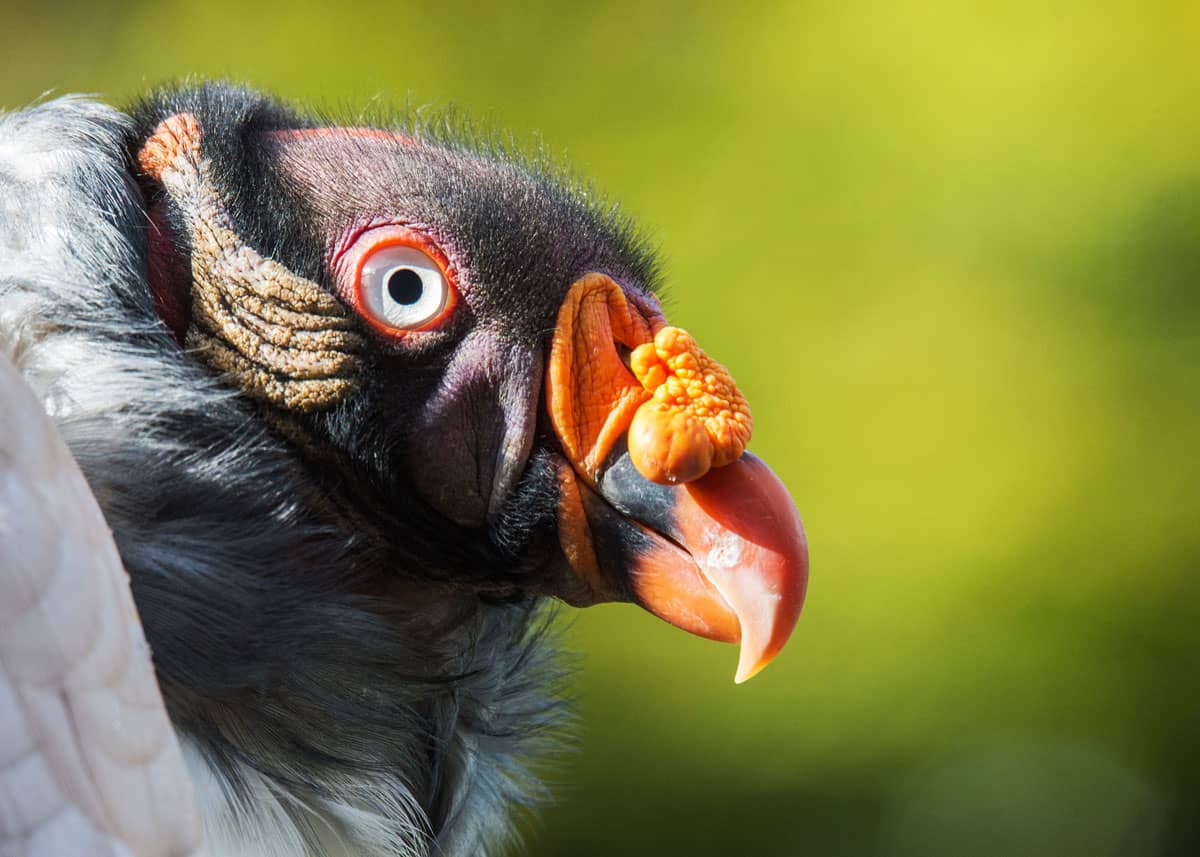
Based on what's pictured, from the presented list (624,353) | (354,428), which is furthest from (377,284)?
(624,353)

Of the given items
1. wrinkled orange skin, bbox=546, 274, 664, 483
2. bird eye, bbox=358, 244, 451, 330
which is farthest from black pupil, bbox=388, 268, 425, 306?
wrinkled orange skin, bbox=546, 274, 664, 483

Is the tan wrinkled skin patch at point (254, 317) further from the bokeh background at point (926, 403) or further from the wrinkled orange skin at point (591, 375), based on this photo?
the bokeh background at point (926, 403)

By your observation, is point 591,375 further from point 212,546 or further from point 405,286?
point 212,546

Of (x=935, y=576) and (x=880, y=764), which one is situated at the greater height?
(x=935, y=576)

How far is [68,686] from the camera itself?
97cm

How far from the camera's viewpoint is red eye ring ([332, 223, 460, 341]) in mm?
1440

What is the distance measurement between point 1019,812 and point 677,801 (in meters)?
0.84

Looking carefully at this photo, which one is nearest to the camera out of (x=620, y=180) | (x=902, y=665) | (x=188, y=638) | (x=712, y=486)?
(x=188, y=638)

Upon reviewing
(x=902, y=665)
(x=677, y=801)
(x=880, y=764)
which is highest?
(x=902, y=665)

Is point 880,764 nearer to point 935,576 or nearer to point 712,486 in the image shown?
point 935,576

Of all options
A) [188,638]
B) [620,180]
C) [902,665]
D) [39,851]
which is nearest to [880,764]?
[902,665]

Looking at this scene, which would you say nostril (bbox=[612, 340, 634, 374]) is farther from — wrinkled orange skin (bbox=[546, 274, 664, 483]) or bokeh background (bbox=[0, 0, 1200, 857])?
bokeh background (bbox=[0, 0, 1200, 857])

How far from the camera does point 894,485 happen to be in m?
3.25

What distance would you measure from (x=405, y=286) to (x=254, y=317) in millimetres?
147
